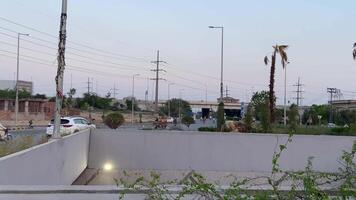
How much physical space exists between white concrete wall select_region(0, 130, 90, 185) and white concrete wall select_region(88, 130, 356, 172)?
3070 mm

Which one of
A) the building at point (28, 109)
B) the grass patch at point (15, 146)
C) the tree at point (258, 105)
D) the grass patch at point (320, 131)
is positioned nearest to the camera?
the grass patch at point (15, 146)

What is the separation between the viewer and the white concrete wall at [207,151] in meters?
22.7

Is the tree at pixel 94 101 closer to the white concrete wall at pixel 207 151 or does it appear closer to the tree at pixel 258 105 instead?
the tree at pixel 258 105

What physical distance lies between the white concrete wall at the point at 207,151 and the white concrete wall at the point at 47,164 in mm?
3070

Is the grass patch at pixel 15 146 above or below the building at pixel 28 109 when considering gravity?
below

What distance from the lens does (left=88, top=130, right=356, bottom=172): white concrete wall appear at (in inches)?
892

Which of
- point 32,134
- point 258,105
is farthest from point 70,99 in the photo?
point 32,134

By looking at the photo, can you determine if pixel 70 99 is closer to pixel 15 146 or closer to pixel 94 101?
pixel 94 101

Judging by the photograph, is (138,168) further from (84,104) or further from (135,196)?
(84,104)

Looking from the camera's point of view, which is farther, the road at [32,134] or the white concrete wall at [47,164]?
the road at [32,134]

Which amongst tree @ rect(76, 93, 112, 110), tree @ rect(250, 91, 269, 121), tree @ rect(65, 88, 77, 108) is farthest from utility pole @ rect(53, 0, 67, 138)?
tree @ rect(76, 93, 112, 110)

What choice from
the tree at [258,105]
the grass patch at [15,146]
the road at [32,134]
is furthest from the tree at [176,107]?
the grass patch at [15,146]

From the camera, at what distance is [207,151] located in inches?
912

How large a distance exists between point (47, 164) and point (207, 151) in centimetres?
1168
